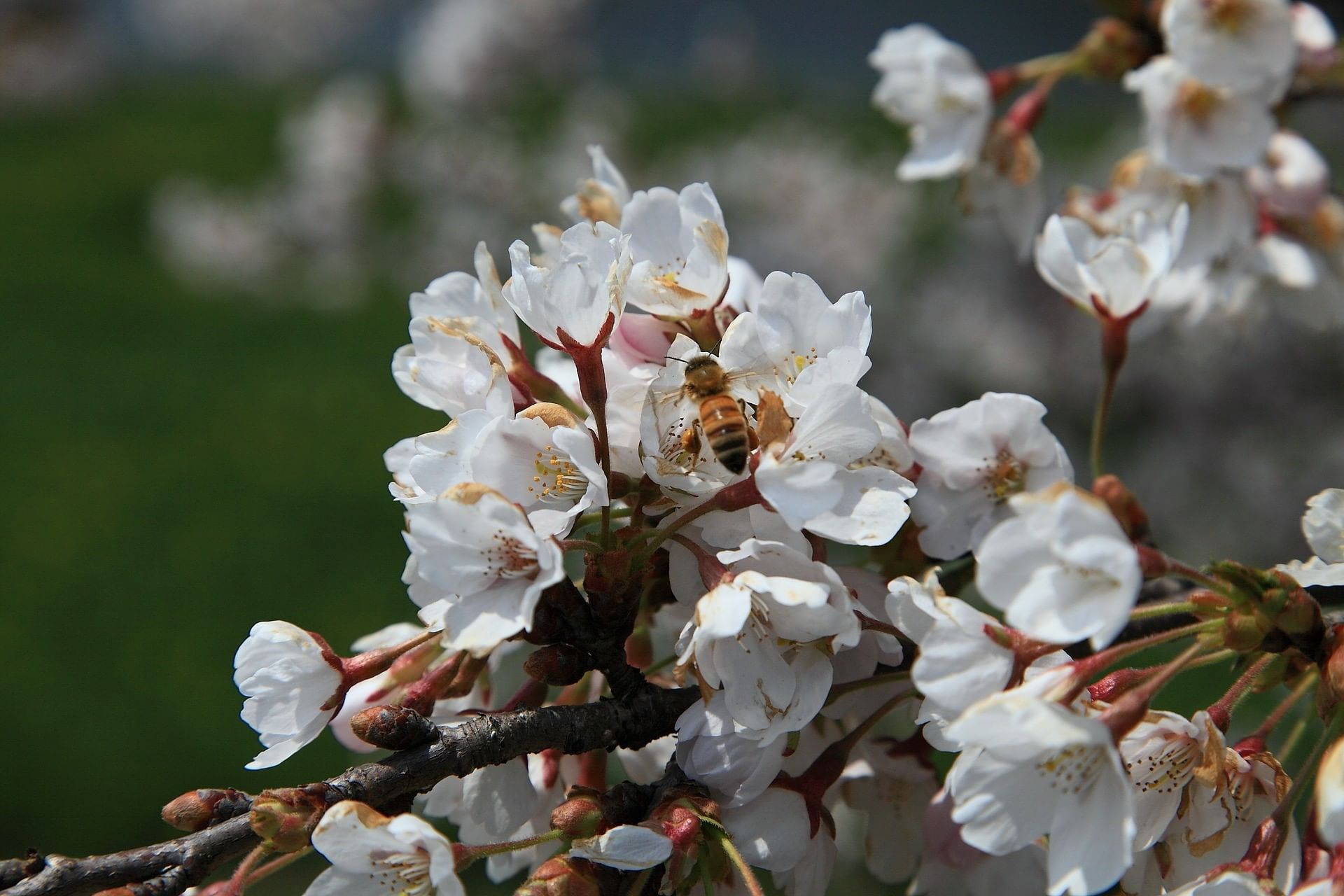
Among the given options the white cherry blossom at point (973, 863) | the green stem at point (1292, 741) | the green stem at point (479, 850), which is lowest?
the white cherry blossom at point (973, 863)

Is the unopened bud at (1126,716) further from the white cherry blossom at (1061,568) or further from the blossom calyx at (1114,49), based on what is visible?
the blossom calyx at (1114,49)

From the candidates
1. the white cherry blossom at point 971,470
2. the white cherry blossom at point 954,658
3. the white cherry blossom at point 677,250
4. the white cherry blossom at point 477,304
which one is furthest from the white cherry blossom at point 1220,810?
the white cherry blossom at point 477,304

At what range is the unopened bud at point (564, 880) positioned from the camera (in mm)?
698

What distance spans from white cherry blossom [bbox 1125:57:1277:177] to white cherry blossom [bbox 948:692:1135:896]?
0.78m

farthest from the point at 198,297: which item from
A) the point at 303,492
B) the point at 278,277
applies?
the point at 303,492

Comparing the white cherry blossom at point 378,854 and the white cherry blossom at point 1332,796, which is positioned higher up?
the white cherry blossom at point 378,854

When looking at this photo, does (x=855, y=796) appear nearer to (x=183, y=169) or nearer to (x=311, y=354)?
(x=311, y=354)

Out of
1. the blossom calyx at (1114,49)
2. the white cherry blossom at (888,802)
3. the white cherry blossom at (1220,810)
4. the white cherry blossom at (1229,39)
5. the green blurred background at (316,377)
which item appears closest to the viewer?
the white cherry blossom at (1220,810)

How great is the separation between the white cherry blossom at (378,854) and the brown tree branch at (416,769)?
0.10 feet

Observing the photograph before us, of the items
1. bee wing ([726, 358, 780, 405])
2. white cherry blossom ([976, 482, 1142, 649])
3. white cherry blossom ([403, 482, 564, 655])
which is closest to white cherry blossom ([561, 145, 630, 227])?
bee wing ([726, 358, 780, 405])

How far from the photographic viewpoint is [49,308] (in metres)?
7.51

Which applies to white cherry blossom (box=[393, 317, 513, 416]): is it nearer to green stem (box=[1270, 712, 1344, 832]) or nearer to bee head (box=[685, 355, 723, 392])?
bee head (box=[685, 355, 723, 392])

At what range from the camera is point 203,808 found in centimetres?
69

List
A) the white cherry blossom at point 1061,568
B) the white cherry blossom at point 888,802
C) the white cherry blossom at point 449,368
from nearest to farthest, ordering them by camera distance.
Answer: the white cherry blossom at point 1061,568
the white cherry blossom at point 449,368
the white cherry blossom at point 888,802
